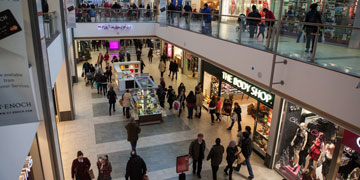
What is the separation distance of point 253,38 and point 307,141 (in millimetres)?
3376

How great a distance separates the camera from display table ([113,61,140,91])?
51.8 feet

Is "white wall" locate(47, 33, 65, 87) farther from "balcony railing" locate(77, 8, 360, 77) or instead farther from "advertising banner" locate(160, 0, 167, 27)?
"advertising banner" locate(160, 0, 167, 27)

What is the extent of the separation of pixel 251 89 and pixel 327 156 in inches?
126

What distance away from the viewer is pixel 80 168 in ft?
21.1

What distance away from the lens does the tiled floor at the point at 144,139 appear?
328 inches

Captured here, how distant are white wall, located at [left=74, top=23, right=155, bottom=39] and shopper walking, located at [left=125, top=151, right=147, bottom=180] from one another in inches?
498

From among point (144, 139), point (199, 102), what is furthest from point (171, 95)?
point (144, 139)

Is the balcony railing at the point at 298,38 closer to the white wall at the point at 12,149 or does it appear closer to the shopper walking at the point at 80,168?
the shopper walking at the point at 80,168

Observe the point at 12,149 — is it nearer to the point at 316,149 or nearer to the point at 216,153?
the point at 216,153

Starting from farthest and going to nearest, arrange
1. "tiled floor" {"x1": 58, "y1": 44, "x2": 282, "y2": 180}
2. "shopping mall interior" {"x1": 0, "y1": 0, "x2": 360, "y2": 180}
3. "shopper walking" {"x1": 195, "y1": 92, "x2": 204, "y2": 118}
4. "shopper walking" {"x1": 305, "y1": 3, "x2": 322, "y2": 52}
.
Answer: "shopper walking" {"x1": 195, "y1": 92, "x2": 204, "y2": 118}, "tiled floor" {"x1": 58, "y1": 44, "x2": 282, "y2": 180}, "shopper walking" {"x1": 305, "y1": 3, "x2": 322, "y2": 52}, "shopping mall interior" {"x1": 0, "y1": 0, "x2": 360, "y2": 180}

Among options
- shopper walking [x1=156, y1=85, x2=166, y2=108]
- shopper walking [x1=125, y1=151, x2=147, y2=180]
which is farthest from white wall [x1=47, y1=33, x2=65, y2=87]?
shopper walking [x1=156, y1=85, x2=166, y2=108]

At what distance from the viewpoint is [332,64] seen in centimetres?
534

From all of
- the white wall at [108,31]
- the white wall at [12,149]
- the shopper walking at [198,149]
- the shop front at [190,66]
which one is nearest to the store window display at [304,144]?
the shopper walking at [198,149]

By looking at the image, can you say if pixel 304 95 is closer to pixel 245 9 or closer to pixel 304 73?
pixel 304 73
